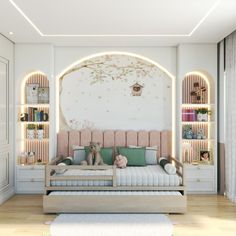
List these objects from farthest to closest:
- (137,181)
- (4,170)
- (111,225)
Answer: (4,170), (137,181), (111,225)

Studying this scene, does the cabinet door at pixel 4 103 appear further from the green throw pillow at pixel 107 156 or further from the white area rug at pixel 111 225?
the white area rug at pixel 111 225

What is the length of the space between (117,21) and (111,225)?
2691mm

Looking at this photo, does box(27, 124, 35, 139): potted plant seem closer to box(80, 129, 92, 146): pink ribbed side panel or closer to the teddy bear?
box(80, 129, 92, 146): pink ribbed side panel

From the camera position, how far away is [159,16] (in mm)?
4613

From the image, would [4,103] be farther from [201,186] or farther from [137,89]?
[201,186]

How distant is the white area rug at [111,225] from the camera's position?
13.5 ft

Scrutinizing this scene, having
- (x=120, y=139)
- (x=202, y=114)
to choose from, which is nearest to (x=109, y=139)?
(x=120, y=139)

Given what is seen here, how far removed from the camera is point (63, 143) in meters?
6.37

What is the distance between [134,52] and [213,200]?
2.88 meters

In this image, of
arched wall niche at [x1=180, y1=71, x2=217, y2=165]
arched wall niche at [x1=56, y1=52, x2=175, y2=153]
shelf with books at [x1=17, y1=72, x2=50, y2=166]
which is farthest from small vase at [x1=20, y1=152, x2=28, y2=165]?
arched wall niche at [x1=180, y1=71, x2=217, y2=165]

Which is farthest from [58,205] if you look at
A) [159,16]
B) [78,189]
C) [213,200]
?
[159,16]

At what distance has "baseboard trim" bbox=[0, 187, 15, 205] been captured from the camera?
18.2 feet

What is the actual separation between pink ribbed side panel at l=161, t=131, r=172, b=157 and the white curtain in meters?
1.04

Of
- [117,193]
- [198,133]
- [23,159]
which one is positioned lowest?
[117,193]
